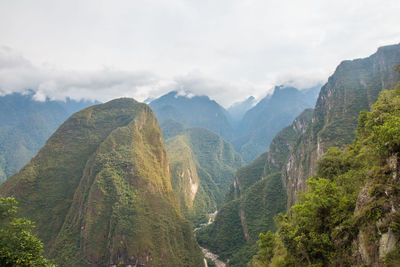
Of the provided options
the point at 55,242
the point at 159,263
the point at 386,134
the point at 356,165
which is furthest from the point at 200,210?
the point at 386,134

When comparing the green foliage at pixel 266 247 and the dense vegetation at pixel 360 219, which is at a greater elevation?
the dense vegetation at pixel 360 219

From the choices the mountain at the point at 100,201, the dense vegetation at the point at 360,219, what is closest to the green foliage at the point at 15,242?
the dense vegetation at the point at 360,219

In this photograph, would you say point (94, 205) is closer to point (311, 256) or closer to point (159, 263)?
point (159, 263)

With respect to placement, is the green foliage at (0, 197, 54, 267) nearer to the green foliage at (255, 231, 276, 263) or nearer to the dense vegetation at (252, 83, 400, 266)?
the dense vegetation at (252, 83, 400, 266)

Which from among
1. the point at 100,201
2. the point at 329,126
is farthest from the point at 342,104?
the point at 100,201

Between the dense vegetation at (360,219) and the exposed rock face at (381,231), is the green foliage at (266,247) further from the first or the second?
the exposed rock face at (381,231)

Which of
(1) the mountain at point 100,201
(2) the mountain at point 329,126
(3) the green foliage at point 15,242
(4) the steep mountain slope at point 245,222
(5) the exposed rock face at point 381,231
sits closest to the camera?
(5) the exposed rock face at point 381,231

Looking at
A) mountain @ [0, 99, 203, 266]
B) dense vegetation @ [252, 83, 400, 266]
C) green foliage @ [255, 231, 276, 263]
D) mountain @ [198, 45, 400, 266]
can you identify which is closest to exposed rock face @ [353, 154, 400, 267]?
dense vegetation @ [252, 83, 400, 266]
